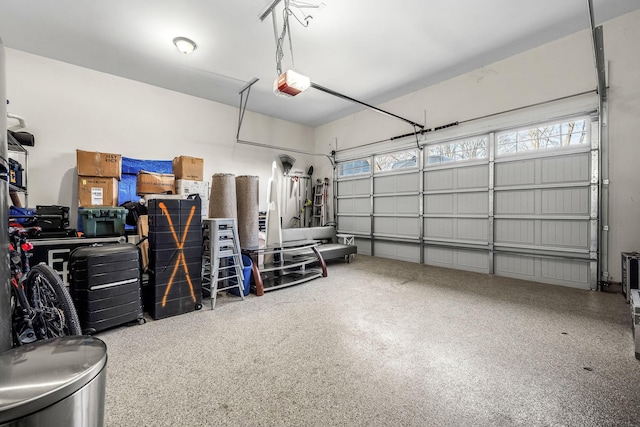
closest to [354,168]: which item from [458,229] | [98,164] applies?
[458,229]

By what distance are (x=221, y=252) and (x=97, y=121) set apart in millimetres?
3867

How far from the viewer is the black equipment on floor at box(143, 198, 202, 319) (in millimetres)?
2809

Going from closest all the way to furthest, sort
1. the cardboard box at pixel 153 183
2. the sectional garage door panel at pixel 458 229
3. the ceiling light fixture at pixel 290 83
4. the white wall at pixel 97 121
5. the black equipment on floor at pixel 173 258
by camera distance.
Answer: the black equipment on floor at pixel 173 258
the ceiling light fixture at pixel 290 83
the white wall at pixel 97 121
the cardboard box at pixel 153 183
the sectional garage door panel at pixel 458 229

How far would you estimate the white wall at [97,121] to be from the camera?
425cm

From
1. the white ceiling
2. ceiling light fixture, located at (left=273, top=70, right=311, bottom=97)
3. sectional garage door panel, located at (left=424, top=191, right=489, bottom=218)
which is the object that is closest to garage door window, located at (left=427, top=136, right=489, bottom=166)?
sectional garage door panel, located at (left=424, top=191, right=489, bottom=218)

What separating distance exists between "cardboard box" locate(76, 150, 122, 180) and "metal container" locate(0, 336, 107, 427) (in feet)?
13.2

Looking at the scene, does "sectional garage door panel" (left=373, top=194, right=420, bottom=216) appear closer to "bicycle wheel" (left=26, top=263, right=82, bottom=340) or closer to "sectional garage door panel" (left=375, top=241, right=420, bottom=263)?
"sectional garage door panel" (left=375, top=241, right=420, bottom=263)

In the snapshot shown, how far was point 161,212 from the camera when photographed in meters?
2.83

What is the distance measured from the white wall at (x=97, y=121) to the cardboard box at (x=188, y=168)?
3.01 feet

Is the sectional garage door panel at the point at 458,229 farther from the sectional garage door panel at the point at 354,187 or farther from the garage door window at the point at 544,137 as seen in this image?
the sectional garage door panel at the point at 354,187

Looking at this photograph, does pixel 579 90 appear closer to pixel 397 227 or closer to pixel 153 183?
pixel 397 227

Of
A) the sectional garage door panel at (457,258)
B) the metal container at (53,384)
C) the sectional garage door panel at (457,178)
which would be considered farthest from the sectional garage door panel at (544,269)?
the metal container at (53,384)

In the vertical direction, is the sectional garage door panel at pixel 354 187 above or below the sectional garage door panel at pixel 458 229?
above

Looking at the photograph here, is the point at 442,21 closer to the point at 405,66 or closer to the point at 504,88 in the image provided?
the point at 405,66
